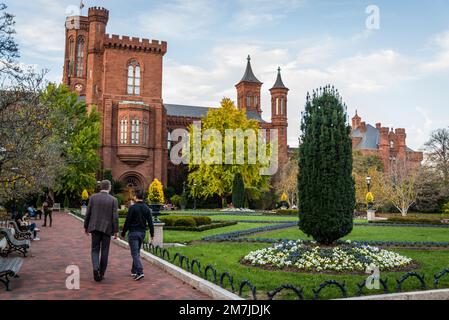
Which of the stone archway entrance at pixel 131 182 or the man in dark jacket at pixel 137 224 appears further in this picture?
the stone archway entrance at pixel 131 182

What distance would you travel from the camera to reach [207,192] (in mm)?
45250

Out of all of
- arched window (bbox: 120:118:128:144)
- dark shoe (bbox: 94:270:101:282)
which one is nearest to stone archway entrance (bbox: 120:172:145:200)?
arched window (bbox: 120:118:128:144)

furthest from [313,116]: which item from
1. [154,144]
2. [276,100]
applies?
[276,100]

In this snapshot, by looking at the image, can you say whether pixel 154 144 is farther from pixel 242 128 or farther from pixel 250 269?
pixel 250 269

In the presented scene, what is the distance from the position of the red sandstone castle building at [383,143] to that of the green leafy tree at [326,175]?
59.1m

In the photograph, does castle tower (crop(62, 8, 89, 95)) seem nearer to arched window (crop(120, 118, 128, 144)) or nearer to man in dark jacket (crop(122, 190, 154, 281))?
arched window (crop(120, 118, 128, 144))

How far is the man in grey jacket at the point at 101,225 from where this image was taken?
8.23 m

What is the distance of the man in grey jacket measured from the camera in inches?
324

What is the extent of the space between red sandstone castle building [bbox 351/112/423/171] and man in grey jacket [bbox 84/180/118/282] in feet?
210

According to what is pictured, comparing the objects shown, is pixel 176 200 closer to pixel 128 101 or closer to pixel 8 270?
→ pixel 128 101

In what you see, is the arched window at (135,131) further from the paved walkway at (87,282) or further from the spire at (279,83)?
the paved walkway at (87,282)

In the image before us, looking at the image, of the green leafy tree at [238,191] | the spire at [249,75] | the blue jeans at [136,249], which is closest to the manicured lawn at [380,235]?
the blue jeans at [136,249]

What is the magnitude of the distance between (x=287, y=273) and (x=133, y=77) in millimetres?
40250

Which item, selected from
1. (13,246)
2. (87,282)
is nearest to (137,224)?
(87,282)
